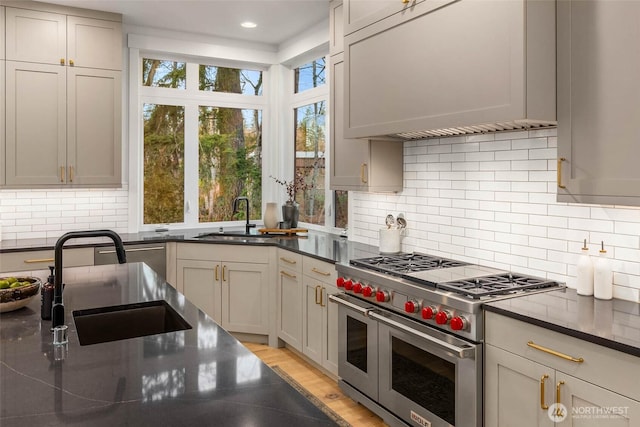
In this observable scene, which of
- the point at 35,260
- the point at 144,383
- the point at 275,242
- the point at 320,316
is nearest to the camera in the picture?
the point at 144,383

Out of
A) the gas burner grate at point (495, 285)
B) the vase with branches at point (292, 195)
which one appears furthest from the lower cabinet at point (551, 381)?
the vase with branches at point (292, 195)

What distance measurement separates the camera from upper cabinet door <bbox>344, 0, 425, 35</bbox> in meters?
2.79

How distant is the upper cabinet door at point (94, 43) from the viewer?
13.4ft

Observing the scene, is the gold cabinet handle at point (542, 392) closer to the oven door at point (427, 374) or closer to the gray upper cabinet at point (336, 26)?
the oven door at point (427, 374)

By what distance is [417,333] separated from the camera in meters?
2.48

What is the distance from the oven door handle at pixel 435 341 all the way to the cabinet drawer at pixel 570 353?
0.10m

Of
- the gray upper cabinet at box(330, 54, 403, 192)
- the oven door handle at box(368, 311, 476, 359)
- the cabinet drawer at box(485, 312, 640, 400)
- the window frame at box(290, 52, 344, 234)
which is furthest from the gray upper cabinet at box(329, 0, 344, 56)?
the cabinet drawer at box(485, 312, 640, 400)

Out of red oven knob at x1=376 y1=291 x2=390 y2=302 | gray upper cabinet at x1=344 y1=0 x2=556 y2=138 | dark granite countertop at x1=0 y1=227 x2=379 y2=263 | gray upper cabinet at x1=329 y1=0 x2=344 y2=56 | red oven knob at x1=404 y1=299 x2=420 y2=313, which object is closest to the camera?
gray upper cabinet at x1=344 y1=0 x2=556 y2=138

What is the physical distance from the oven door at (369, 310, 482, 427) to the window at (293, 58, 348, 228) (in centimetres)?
198

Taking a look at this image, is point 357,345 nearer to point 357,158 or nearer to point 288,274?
point 288,274

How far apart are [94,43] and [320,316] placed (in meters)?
2.89

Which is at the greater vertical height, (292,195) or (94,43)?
(94,43)

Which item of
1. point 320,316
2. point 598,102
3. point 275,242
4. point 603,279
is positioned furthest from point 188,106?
point 603,279

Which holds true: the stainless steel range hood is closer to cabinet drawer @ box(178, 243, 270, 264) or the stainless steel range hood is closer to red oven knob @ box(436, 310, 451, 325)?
red oven knob @ box(436, 310, 451, 325)
